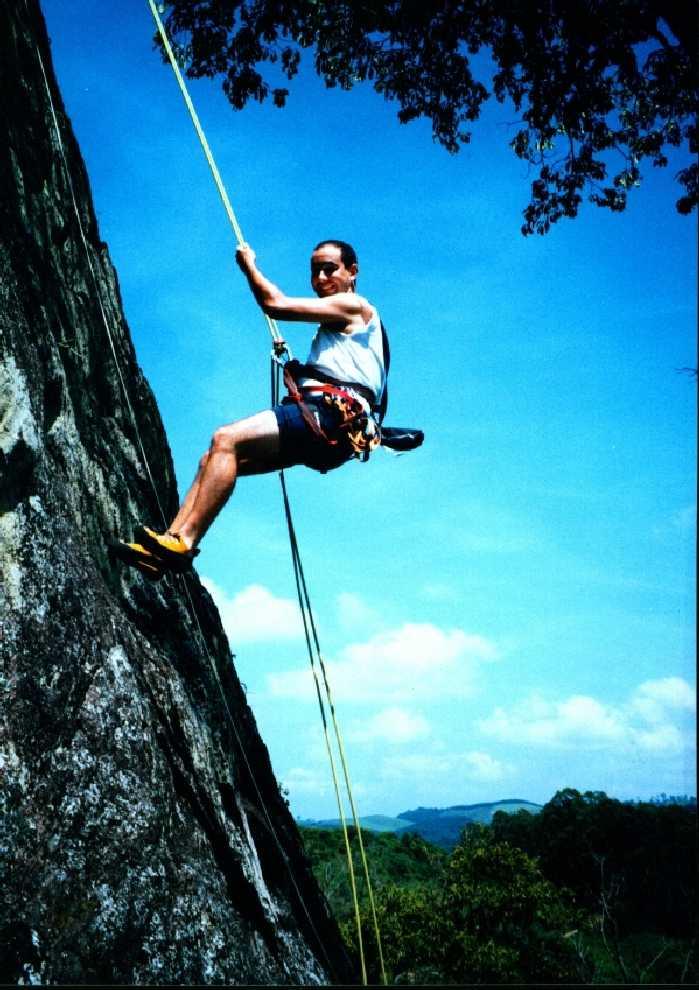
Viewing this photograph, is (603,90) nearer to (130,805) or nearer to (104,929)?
(130,805)

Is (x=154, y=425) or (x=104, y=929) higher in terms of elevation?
(x=154, y=425)

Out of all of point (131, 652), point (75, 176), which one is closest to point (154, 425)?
point (75, 176)

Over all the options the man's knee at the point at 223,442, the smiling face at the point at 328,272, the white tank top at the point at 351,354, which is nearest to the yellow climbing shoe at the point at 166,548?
the man's knee at the point at 223,442

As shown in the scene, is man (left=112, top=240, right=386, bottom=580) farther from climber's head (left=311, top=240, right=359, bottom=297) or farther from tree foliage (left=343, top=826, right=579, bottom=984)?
tree foliage (left=343, top=826, right=579, bottom=984)

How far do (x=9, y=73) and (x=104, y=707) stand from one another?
4476 mm

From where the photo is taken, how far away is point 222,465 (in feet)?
13.6

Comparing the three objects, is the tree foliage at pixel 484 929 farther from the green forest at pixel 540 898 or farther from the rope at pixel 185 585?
the rope at pixel 185 585

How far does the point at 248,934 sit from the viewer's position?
4859 mm

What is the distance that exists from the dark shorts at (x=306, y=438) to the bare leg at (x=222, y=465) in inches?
2.0

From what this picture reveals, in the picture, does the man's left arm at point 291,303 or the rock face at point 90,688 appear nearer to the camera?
the rock face at point 90,688

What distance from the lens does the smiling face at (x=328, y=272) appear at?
4.69 metres

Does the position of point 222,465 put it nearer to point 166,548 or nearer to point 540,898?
point 166,548

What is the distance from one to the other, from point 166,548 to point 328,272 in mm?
2020

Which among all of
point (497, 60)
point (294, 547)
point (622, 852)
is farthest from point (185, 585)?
point (622, 852)
